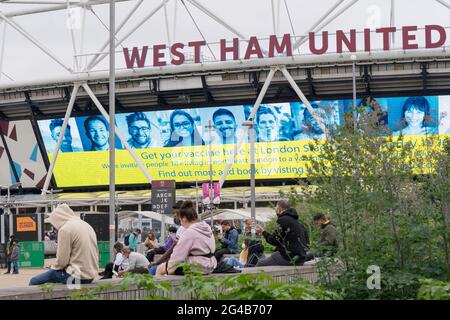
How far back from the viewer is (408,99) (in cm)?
6112

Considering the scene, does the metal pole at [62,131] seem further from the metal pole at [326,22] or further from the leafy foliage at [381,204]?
the leafy foliage at [381,204]

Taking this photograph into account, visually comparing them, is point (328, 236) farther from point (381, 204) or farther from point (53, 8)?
point (53, 8)

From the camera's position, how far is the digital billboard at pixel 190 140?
63438 mm

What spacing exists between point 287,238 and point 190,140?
53.7m

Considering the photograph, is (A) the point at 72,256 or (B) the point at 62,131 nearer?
(A) the point at 72,256

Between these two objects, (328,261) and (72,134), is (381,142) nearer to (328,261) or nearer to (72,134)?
(328,261)

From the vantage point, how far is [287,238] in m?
13.4

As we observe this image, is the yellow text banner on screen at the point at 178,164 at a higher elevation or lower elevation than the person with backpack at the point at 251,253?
higher

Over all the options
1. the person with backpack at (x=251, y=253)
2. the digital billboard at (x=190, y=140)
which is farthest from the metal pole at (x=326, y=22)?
the person with backpack at (x=251, y=253)

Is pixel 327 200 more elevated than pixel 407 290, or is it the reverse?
pixel 327 200

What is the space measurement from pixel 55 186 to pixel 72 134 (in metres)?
5.46

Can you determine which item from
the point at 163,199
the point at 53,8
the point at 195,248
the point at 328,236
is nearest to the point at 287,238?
Answer: the point at 328,236

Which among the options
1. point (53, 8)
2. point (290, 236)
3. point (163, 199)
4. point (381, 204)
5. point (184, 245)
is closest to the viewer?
point (381, 204)
